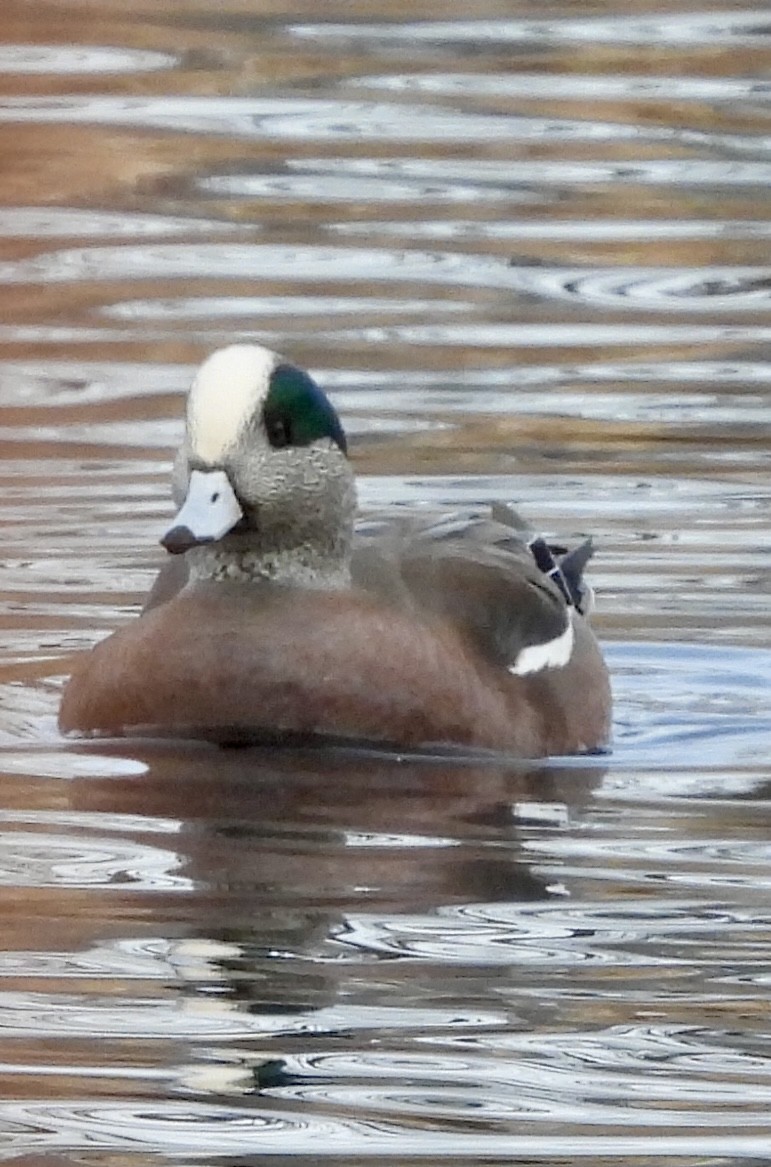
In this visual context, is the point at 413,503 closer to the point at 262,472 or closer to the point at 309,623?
the point at 262,472

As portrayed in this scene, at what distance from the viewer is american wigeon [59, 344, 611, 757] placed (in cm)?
820

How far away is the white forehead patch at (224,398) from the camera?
8.34 m

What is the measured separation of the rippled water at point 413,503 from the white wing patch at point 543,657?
23 centimetres

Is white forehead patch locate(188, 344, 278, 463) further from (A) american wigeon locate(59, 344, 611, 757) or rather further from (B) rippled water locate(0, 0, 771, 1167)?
(B) rippled water locate(0, 0, 771, 1167)

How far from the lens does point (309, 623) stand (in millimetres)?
8289

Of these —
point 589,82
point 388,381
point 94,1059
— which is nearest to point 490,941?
point 94,1059

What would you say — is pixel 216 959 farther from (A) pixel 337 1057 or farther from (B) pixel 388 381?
(B) pixel 388 381

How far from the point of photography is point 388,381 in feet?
40.2

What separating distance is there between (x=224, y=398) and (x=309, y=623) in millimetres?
504

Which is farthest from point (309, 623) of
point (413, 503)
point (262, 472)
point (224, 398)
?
point (413, 503)

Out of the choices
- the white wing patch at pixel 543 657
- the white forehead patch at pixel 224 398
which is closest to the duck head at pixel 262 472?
the white forehead patch at pixel 224 398

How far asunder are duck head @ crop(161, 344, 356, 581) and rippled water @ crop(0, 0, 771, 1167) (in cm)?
50

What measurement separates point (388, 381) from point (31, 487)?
1619 millimetres

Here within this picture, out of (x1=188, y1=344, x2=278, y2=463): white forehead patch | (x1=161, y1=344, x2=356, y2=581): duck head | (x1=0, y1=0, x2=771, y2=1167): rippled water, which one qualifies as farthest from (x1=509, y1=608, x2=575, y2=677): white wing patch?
(x1=188, y1=344, x2=278, y2=463): white forehead patch
